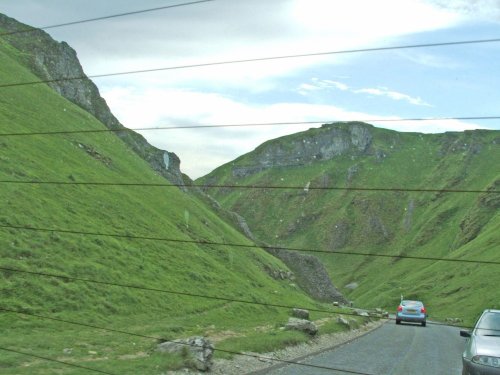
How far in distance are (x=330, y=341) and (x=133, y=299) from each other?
13.5m

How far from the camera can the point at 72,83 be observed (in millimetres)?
121312

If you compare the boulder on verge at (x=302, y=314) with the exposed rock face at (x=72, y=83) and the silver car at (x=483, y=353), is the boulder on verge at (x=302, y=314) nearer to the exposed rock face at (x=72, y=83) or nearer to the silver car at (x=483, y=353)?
the silver car at (x=483, y=353)

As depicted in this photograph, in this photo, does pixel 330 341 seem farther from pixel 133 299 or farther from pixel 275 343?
pixel 133 299

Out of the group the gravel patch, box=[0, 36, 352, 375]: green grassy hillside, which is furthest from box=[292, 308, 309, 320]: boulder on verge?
the gravel patch

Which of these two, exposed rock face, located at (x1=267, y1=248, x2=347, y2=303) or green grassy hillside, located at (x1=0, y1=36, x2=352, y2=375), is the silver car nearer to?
green grassy hillside, located at (x1=0, y1=36, x2=352, y2=375)

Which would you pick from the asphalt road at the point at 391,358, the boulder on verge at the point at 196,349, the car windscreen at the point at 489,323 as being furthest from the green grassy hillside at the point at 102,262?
the car windscreen at the point at 489,323

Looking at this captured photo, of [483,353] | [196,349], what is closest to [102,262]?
[196,349]

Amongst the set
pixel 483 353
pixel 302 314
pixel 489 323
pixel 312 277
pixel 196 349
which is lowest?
pixel 312 277

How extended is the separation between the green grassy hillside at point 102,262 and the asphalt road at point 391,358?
3.39m

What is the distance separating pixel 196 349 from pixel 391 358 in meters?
9.93

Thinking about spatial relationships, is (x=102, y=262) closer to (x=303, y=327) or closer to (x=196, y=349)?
(x=303, y=327)

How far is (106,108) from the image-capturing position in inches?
5113

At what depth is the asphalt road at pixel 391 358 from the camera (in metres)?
21.0

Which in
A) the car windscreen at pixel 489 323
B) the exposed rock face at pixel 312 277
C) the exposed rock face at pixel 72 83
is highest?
the exposed rock face at pixel 72 83
